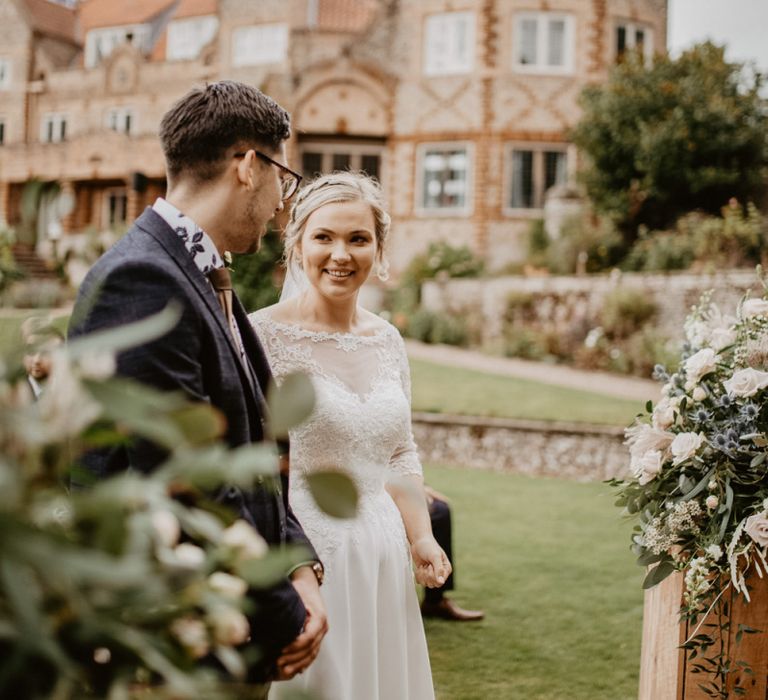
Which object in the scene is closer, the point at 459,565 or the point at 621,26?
the point at 459,565

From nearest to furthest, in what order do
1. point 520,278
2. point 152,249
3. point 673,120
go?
point 152,249
point 520,278
point 673,120

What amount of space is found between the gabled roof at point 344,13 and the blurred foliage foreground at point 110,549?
27.1m

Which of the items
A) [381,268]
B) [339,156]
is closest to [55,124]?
[339,156]

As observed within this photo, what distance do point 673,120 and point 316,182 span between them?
17.9 metres

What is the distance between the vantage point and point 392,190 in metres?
24.8

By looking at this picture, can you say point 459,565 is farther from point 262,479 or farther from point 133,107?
point 133,107

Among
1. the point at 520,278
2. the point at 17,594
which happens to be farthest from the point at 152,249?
the point at 520,278

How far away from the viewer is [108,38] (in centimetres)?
3189

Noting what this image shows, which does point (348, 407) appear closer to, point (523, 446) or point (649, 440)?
point (649, 440)

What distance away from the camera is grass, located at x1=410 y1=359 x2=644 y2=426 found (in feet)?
38.8

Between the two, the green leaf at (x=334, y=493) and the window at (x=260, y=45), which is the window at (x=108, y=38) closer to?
the window at (x=260, y=45)

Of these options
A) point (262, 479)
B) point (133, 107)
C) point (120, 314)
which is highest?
point (133, 107)

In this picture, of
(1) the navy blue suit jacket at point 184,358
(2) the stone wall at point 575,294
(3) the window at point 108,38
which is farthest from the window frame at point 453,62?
(1) the navy blue suit jacket at point 184,358

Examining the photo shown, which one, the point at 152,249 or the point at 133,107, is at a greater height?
the point at 133,107
